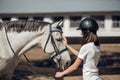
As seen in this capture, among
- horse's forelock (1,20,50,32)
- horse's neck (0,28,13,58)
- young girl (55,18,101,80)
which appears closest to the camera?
young girl (55,18,101,80)

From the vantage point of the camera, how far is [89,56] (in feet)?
14.1

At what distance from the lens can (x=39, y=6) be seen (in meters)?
29.2

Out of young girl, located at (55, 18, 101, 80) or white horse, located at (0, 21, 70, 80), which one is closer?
young girl, located at (55, 18, 101, 80)

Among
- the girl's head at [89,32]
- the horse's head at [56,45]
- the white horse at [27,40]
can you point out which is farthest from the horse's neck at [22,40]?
the girl's head at [89,32]

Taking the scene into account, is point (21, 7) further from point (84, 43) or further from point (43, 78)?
point (84, 43)

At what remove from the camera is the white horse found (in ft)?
17.3

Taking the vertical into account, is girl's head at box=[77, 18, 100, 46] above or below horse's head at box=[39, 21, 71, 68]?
above

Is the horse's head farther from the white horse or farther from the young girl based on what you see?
the young girl

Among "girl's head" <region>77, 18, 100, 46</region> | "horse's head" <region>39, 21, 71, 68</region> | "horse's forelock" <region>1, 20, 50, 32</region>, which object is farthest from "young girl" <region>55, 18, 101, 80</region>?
"horse's forelock" <region>1, 20, 50, 32</region>

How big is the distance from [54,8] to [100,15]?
3.75 m

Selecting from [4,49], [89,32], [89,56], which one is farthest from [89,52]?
[4,49]

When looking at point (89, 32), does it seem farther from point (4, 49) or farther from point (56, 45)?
point (4, 49)

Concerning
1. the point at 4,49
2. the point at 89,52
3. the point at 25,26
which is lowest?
Result: the point at 4,49

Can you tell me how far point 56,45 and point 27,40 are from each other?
46cm
